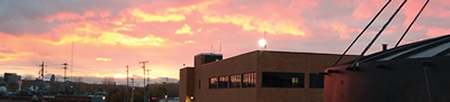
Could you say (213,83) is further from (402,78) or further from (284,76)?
(402,78)

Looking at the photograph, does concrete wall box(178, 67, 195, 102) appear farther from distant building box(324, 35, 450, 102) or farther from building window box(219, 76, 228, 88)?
distant building box(324, 35, 450, 102)

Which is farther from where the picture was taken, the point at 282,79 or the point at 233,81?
the point at 233,81

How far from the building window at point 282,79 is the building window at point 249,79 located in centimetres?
88

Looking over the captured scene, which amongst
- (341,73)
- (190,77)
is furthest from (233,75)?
(341,73)

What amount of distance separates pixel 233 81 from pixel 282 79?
6113mm

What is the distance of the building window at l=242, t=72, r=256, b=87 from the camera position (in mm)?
34906

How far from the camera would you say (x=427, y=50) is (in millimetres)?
8500

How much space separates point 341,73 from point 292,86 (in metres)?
25.2

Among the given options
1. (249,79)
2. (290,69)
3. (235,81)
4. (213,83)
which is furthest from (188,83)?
(290,69)

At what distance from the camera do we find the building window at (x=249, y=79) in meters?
34.9

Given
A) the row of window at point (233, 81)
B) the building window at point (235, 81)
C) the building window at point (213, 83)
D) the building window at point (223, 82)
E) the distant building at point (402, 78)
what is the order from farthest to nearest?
the building window at point (213, 83)
the building window at point (223, 82)
the building window at point (235, 81)
the row of window at point (233, 81)
the distant building at point (402, 78)

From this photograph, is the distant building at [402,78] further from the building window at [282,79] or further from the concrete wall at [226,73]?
the concrete wall at [226,73]

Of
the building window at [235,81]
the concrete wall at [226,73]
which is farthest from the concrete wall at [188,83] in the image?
the building window at [235,81]

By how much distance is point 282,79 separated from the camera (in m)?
34.7
